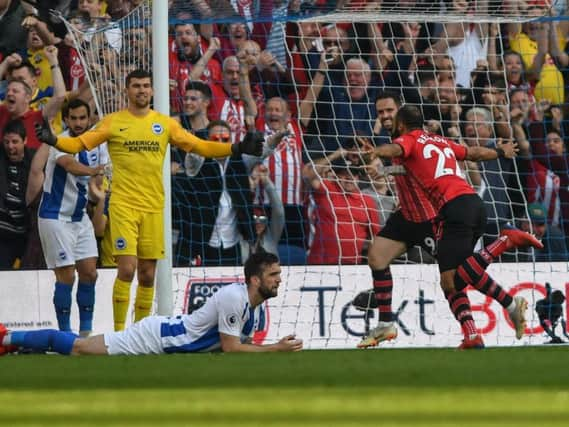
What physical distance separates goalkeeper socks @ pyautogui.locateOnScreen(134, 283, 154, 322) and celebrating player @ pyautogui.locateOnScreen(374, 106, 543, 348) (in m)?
2.05

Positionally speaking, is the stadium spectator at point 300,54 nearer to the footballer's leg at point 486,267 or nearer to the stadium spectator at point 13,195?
the stadium spectator at point 13,195

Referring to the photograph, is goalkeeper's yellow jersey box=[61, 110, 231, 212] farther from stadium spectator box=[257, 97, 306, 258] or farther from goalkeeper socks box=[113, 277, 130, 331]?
stadium spectator box=[257, 97, 306, 258]

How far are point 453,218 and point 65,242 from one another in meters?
3.13

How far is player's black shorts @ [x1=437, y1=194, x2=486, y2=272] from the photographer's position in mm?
9000

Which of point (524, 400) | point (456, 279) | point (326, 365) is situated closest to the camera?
point (524, 400)

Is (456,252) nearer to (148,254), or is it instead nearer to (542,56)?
(148,254)

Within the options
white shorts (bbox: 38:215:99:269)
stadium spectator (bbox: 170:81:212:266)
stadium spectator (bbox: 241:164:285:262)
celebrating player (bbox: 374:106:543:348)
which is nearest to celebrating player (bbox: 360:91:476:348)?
celebrating player (bbox: 374:106:543:348)

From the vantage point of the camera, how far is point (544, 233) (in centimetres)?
1196

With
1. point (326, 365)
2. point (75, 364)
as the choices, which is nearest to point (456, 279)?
point (326, 365)

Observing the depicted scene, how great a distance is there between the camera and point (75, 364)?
23.9ft

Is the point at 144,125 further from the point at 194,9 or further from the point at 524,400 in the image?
the point at 524,400

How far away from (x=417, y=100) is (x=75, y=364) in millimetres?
5931

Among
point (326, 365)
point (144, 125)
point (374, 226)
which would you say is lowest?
point (326, 365)

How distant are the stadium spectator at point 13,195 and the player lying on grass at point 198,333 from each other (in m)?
3.40
